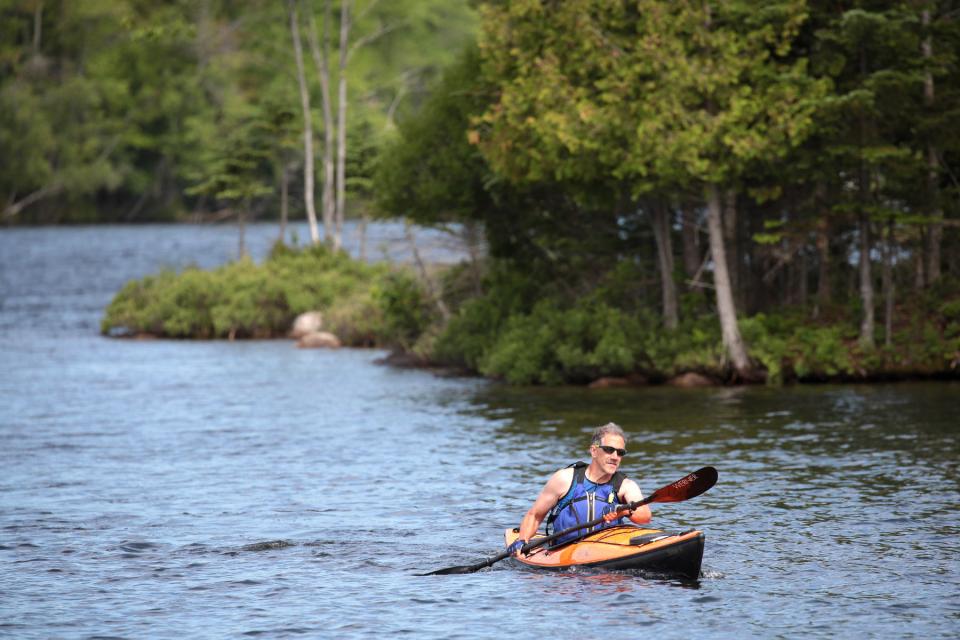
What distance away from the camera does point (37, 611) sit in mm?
14227

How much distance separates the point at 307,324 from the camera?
1715 inches

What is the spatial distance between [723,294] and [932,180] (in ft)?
14.4

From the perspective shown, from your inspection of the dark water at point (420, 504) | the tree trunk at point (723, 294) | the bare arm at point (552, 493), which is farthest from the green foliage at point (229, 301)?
the bare arm at point (552, 493)

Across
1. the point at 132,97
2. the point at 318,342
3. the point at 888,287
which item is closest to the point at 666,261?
the point at 888,287

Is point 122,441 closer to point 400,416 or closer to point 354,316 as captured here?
point 400,416

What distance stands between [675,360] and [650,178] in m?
3.45

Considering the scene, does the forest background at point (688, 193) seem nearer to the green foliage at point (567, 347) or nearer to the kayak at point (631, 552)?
the green foliage at point (567, 347)

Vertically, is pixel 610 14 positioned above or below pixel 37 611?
above

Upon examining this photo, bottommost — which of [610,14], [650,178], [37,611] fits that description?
[37,611]

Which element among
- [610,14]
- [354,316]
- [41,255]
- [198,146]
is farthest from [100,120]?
[610,14]

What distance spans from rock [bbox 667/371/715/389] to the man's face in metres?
15.0

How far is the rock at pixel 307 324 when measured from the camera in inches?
1706

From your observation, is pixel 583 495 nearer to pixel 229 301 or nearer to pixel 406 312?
pixel 406 312

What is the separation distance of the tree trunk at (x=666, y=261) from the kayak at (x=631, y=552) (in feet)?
52.3
